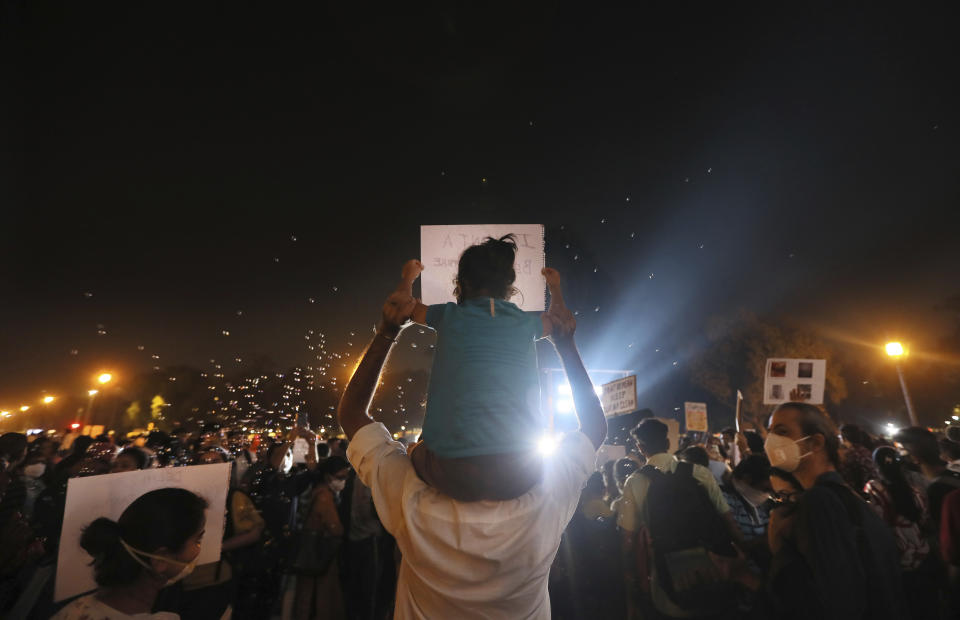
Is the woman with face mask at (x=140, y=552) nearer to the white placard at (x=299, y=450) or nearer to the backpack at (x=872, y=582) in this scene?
the backpack at (x=872, y=582)

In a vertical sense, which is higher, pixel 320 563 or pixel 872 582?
pixel 872 582

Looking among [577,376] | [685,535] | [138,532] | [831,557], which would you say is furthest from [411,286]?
[685,535]

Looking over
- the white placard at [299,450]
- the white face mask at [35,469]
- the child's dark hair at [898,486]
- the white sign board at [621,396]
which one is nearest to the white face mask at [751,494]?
the child's dark hair at [898,486]

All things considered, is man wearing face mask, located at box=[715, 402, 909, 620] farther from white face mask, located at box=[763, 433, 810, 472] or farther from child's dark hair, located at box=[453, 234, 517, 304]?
child's dark hair, located at box=[453, 234, 517, 304]

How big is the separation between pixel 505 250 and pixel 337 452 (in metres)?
10.4

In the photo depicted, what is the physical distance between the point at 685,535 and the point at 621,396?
6836 mm

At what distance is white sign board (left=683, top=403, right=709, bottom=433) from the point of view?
14.6m

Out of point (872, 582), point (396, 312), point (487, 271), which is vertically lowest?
point (872, 582)

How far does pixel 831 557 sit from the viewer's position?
9.59 feet

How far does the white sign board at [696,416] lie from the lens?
47.9 ft

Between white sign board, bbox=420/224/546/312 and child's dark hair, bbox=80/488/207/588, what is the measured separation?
78.2 inches

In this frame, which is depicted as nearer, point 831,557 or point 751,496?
point 831,557

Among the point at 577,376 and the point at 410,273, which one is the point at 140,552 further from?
the point at 577,376

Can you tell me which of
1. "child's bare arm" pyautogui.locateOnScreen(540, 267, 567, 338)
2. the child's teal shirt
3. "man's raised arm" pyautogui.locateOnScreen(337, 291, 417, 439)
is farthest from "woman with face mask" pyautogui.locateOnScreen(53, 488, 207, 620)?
"child's bare arm" pyautogui.locateOnScreen(540, 267, 567, 338)
